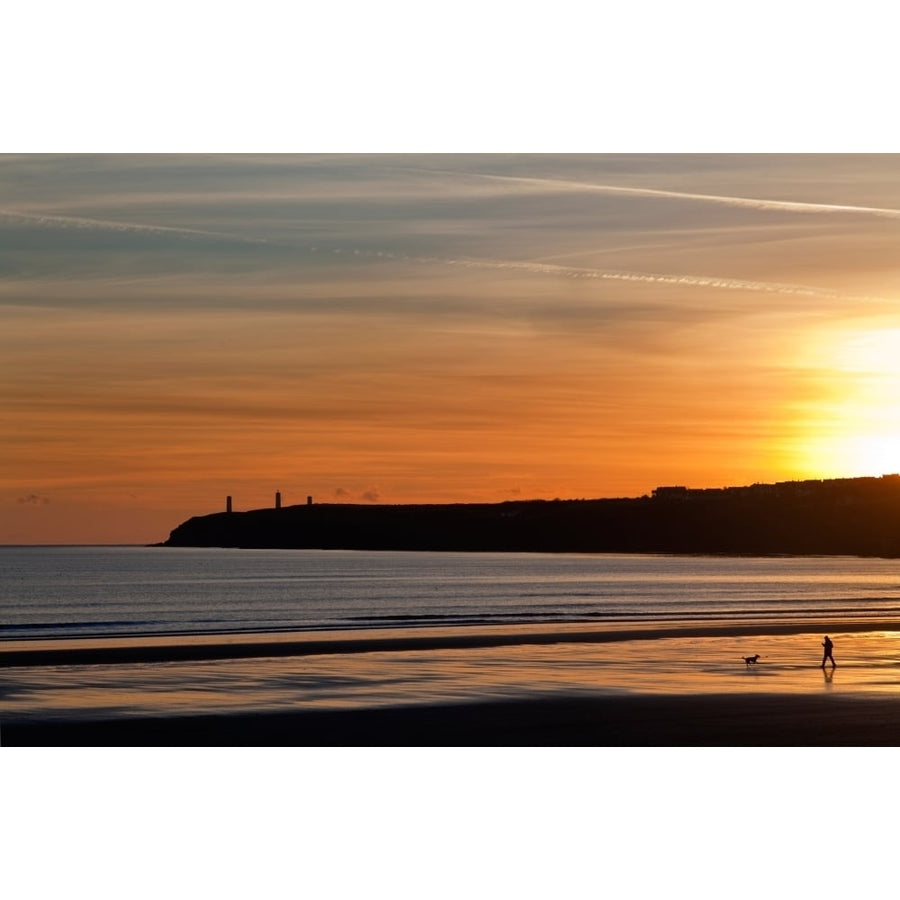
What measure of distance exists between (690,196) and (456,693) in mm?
12947

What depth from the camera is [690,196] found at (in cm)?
2962

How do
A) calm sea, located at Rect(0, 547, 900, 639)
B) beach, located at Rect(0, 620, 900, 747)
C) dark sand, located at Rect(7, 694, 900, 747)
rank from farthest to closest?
calm sea, located at Rect(0, 547, 900, 639)
beach, located at Rect(0, 620, 900, 747)
dark sand, located at Rect(7, 694, 900, 747)

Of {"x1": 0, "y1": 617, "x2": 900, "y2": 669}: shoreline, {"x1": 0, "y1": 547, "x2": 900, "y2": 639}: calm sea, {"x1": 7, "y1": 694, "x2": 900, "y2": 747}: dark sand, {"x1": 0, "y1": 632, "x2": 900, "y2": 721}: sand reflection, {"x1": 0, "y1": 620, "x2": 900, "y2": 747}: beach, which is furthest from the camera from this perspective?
{"x1": 0, "y1": 547, "x2": 900, "y2": 639}: calm sea

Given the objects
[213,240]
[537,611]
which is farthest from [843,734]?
[537,611]

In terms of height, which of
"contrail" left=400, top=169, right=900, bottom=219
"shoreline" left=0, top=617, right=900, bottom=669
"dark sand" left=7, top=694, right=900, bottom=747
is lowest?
"dark sand" left=7, top=694, right=900, bottom=747

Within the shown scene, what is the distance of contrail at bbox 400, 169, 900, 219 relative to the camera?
93.9ft

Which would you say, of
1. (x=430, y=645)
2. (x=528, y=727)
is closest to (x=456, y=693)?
(x=528, y=727)

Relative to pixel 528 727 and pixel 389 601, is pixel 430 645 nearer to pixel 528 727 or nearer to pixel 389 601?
pixel 528 727

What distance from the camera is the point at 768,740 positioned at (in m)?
26.2

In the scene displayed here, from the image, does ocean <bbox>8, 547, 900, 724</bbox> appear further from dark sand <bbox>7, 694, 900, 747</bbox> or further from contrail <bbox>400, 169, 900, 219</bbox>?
contrail <bbox>400, 169, 900, 219</bbox>

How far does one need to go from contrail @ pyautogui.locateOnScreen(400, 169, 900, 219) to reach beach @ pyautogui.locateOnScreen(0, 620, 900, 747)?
1068 cm

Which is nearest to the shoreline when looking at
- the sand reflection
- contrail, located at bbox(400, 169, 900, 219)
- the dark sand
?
the sand reflection

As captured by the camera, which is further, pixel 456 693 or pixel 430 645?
pixel 430 645

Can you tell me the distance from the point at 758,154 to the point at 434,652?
1040 inches
